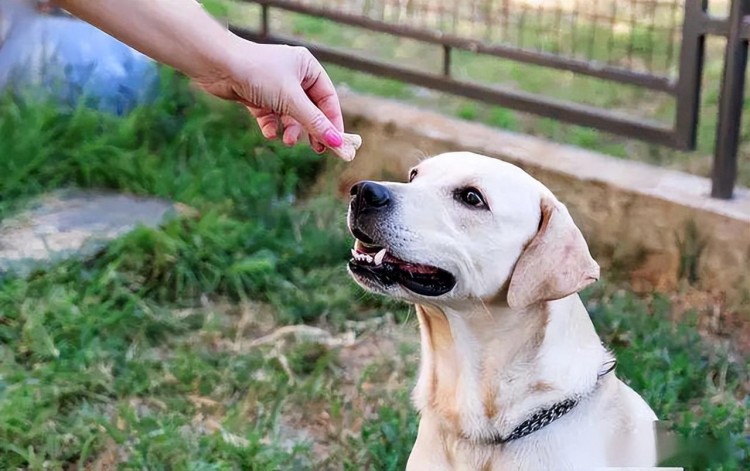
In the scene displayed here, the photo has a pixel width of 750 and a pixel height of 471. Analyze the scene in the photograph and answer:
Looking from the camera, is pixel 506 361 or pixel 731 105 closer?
pixel 506 361

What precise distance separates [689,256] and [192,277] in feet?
6.20

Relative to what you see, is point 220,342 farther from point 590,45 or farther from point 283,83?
point 590,45

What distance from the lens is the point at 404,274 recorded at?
2453 millimetres

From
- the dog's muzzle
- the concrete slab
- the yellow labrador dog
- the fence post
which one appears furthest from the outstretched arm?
the fence post

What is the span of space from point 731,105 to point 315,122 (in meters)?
2.18

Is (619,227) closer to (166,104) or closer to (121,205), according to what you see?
(121,205)

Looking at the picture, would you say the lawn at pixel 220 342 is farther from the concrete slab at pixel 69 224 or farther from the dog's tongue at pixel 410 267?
the dog's tongue at pixel 410 267

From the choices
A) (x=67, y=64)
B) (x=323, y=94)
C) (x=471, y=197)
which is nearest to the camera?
(x=471, y=197)

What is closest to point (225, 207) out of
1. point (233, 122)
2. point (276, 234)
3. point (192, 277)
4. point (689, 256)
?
point (276, 234)

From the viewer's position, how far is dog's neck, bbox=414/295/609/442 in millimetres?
2496

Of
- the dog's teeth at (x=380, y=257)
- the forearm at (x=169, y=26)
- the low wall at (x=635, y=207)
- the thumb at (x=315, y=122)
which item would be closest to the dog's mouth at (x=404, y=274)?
the dog's teeth at (x=380, y=257)

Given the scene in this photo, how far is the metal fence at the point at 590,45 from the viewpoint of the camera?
4.19 m

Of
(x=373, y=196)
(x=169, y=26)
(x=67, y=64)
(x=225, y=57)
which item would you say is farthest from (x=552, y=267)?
(x=67, y=64)

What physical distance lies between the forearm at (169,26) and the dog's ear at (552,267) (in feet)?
2.70
